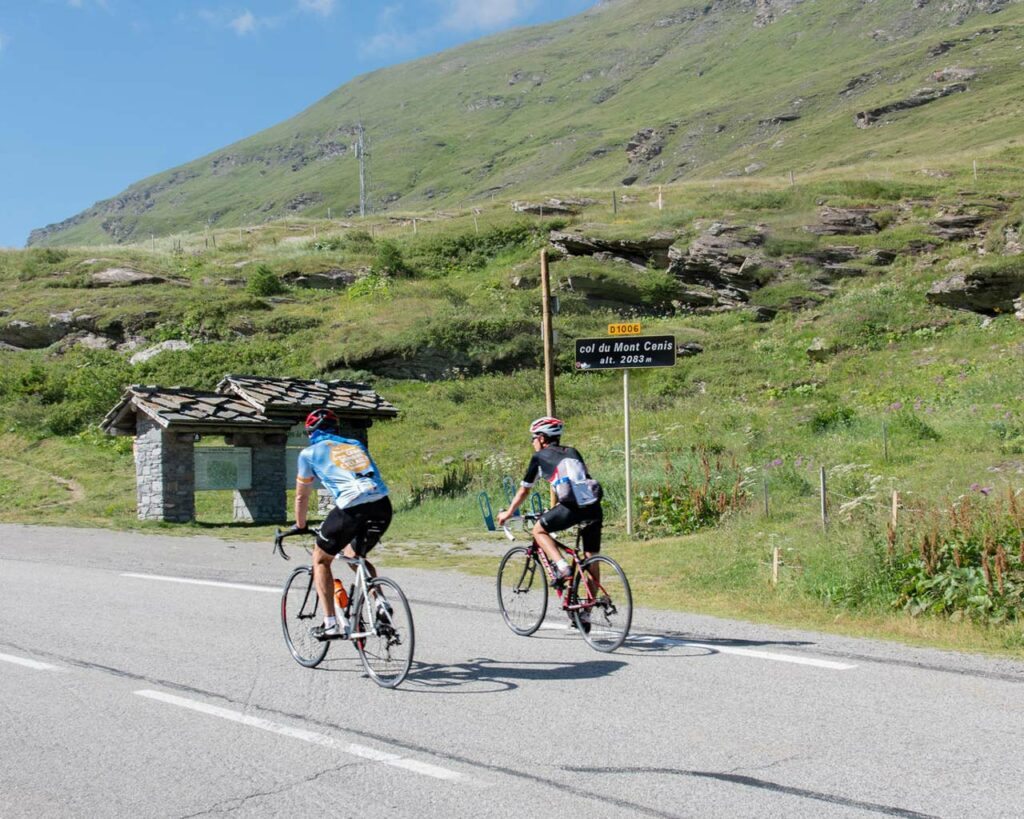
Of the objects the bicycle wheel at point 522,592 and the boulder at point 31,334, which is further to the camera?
the boulder at point 31,334

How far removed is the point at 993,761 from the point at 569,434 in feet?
79.5

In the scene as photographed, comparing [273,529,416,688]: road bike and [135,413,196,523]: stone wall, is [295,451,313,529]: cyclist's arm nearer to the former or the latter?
[273,529,416,688]: road bike

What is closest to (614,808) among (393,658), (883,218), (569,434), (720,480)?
(393,658)

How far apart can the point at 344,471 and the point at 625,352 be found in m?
10.7

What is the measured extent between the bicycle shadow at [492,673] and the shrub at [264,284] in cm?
4168

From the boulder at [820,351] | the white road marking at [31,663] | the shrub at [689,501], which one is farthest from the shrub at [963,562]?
the boulder at [820,351]

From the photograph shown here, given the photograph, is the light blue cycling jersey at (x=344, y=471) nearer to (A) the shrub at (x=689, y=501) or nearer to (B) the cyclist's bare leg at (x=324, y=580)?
(B) the cyclist's bare leg at (x=324, y=580)

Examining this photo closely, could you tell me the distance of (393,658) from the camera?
280 inches

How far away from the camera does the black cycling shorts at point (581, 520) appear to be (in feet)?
27.8

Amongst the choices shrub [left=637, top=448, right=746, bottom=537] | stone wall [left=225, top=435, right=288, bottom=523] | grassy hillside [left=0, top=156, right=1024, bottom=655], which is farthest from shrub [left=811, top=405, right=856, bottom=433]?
stone wall [left=225, top=435, right=288, bottom=523]

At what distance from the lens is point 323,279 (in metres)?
49.6

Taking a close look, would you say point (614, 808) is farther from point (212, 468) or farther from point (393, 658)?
point (212, 468)

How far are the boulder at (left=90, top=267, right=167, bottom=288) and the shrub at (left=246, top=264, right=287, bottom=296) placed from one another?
5.38 meters

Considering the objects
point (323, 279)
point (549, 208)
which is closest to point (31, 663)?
point (323, 279)
